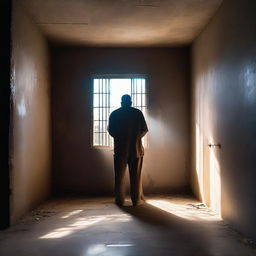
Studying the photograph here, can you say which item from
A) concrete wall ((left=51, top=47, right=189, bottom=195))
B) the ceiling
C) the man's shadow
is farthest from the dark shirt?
the ceiling

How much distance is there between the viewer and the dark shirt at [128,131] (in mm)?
4707

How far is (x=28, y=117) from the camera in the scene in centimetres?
431

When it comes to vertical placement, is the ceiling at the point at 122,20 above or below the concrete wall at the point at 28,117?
above

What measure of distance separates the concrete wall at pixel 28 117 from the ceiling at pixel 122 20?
303mm

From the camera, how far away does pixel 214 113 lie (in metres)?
4.25

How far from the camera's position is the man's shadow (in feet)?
9.51

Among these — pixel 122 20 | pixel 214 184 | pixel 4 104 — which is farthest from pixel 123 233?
pixel 122 20

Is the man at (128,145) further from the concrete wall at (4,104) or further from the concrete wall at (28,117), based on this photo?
the concrete wall at (4,104)

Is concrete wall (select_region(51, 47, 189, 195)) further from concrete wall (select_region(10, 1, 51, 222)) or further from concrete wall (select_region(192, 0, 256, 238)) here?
concrete wall (select_region(192, 0, 256, 238))

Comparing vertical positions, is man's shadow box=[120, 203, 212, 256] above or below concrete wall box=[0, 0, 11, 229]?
below

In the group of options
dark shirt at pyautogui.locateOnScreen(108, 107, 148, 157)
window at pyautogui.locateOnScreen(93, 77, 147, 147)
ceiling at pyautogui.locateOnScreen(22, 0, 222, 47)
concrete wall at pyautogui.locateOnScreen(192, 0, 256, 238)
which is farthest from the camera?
window at pyautogui.locateOnScreen(93, 77, 147, 147)

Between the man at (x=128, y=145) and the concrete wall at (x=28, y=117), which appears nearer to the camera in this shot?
the concrete wall at (x=28, y=117)

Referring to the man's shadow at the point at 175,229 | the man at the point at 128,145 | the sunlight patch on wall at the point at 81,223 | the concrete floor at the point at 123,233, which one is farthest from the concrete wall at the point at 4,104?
the man at the point at 128,145

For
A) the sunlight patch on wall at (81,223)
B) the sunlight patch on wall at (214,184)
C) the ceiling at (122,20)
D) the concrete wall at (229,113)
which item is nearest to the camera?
the concrete wall at (229,113)
